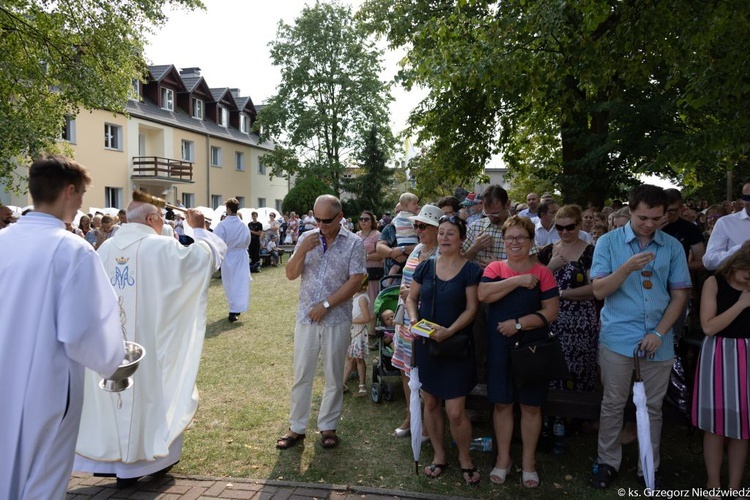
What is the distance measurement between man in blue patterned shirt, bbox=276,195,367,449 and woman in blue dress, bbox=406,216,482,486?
0.77m

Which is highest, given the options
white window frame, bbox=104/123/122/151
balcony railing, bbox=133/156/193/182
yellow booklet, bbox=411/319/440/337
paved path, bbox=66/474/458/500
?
white window frame, bbox=104/123/122/151

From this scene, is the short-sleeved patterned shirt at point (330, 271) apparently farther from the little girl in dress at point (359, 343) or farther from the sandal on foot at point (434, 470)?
the sandal on foot at point (434, 470)

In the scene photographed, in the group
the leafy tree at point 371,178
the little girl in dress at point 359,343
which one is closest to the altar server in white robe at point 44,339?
the little girl in dress at point 359,343

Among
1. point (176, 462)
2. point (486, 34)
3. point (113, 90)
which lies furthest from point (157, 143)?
point (176, 462)

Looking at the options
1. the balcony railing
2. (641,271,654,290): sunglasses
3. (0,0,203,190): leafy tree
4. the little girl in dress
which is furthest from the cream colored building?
(641,271,654,290): sunglasses

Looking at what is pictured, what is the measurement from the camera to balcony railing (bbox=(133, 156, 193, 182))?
30122 mm

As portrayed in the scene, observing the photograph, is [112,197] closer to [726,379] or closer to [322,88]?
[322,88]

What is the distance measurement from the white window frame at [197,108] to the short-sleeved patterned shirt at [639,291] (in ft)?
120

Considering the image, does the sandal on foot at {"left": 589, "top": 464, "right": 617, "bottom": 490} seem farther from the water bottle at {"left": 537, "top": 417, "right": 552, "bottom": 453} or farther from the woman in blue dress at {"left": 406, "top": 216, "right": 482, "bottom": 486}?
the woman in blue dress at {"left": 406, "top": 216, "right": 482, "bottom": 486}

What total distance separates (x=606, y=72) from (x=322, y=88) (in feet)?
118

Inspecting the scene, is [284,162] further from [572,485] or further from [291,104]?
[572,485]

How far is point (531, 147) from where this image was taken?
18547 mm

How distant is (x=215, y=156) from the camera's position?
38.8 meters

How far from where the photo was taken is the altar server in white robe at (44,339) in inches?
102
